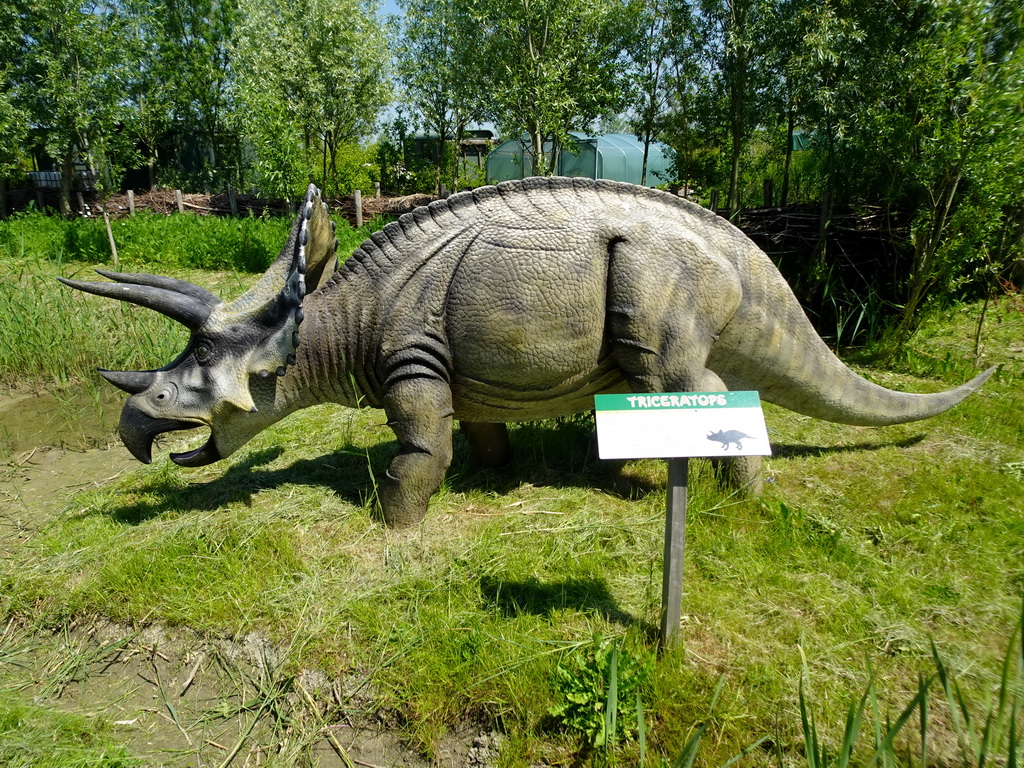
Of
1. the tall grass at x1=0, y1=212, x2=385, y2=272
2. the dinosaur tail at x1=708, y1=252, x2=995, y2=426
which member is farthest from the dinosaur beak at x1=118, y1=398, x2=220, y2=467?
the tall grass at x1=0, y1=212, x2=385, y2=272

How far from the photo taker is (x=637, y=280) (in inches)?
107

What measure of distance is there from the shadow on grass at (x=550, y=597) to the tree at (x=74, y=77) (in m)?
13.0

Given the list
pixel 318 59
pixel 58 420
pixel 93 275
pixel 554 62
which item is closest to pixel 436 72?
pixel 318 59

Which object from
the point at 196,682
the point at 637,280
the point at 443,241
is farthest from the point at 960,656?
the point at 196,682

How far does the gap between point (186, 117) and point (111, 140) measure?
628 cm

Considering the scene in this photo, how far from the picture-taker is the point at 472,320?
273 centimetres

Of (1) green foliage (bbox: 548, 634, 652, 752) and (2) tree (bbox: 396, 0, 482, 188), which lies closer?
(1) green foliage (bbox: 548, 634, 652, 752)

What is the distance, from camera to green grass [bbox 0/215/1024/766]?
6.73ft

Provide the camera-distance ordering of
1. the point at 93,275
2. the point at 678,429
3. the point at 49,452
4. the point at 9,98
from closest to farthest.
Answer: the point at 678,429
the point at 49,452
the point at 93,275
the point at 9,98

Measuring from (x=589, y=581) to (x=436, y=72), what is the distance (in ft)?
62.1

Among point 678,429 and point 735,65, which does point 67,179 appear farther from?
point 678,429

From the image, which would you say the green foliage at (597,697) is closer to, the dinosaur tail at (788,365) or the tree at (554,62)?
the dinosaur tail at (788,365)

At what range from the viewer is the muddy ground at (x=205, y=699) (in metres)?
2.10

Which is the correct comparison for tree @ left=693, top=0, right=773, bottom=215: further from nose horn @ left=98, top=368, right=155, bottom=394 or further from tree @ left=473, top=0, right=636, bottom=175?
nose horn @ left=98, top=368, right=155, bottom=394
